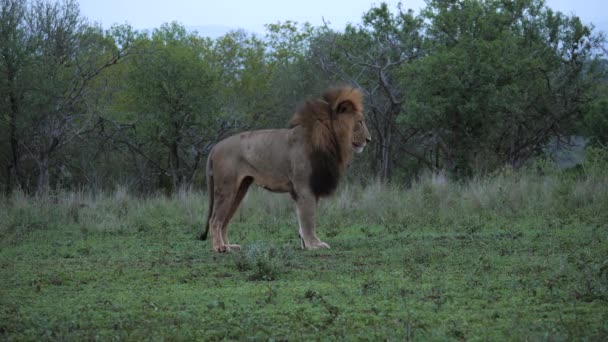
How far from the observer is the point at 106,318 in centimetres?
606

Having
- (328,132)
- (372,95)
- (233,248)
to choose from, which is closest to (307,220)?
(233,248)

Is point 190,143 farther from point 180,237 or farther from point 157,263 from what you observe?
point 157,263

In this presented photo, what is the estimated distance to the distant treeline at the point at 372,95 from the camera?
70.7 ft

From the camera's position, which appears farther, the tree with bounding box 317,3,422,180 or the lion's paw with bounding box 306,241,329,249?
the tree with bounding box 317,3,422,180

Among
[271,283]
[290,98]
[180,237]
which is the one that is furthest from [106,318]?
[290,98]

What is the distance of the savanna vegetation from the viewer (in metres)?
6.11

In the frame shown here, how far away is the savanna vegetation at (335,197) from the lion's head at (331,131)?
0.92 metres

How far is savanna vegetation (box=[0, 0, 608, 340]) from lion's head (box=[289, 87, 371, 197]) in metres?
0.92

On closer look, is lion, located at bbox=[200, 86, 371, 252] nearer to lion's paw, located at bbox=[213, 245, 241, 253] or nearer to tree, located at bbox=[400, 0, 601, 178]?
lion's paw, located at bbox=[213, 245, 241, 253]

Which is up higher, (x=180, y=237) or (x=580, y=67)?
(x=580, y=67)

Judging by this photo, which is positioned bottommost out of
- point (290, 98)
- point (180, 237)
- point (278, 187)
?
point (180, 237)

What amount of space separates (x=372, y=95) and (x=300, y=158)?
14944mm

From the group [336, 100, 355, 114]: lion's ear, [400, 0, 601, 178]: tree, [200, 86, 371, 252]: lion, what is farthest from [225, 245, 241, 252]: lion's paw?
[400, 0, 601, 178]: tree

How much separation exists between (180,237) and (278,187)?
7.99 ft
